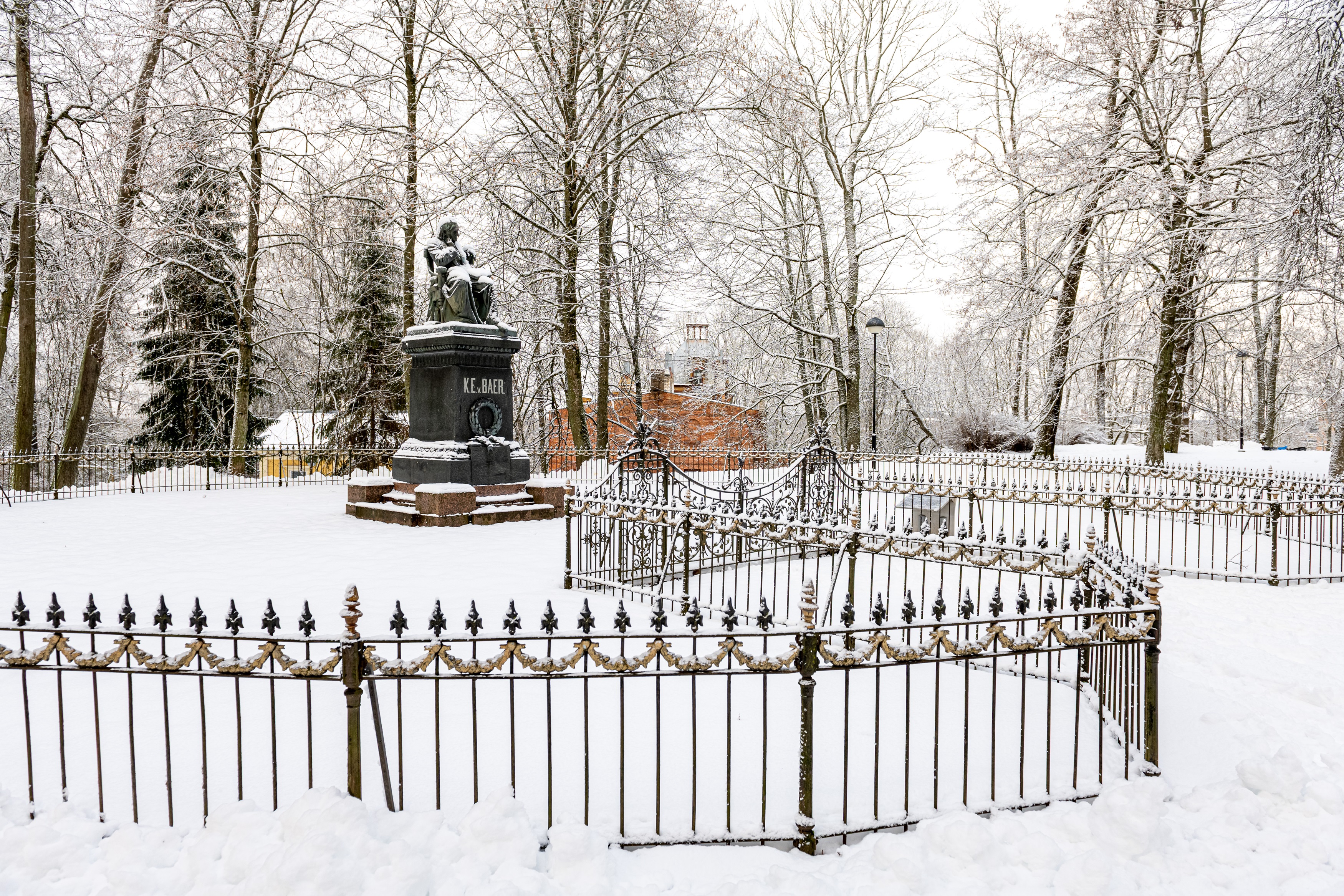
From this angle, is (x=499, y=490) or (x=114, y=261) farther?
(x=114, y=261)

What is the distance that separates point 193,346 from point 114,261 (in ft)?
21.0

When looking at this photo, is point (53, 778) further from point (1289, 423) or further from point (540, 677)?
point (1289, 423)

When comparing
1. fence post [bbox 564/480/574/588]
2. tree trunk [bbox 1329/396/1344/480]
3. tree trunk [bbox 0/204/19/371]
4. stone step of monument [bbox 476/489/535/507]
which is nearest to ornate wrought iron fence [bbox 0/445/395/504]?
tree trunk [bbox 0/204/19/371]

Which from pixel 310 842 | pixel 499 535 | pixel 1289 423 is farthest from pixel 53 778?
pixel 1289 423

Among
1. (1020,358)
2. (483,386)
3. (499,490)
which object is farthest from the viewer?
(1020,358)

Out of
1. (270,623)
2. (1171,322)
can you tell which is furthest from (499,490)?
(1171,322)

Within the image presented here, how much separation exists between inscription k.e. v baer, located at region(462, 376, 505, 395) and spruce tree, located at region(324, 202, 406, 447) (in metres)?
14.7

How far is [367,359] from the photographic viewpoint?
2902 centimetres

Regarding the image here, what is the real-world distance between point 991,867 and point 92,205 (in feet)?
78.0

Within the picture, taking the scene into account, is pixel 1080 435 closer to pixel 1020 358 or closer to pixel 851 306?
pixel 1020 358

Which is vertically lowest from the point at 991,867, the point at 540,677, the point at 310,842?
the point at 991,867

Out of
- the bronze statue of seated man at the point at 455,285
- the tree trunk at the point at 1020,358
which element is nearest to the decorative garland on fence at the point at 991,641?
the bronze statue of seated man at the point at 455,285

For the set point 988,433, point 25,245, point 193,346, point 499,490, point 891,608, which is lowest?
point 891,608

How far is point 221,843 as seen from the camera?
3344 millimetres
